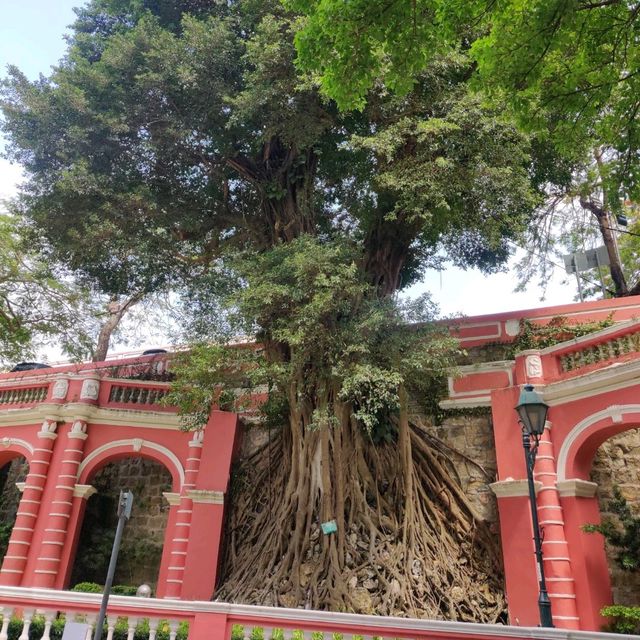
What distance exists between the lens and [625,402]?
774 centimetres

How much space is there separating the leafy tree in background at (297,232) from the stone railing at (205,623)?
9.00 ft

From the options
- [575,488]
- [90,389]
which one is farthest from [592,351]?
[90,389]

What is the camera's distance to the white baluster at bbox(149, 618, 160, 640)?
16.8 feet

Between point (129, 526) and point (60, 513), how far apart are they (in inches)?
86.0

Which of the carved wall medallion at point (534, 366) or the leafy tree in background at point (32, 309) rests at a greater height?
the leafy tree in background at point (32, 309)

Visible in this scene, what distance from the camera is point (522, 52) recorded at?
494 cm

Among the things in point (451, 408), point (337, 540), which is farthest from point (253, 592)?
point (451, 408)

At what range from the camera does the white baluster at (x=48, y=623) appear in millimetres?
5279

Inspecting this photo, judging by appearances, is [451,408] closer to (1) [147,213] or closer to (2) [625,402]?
(2) [625,402]

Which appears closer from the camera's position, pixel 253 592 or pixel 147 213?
pixel 253 592

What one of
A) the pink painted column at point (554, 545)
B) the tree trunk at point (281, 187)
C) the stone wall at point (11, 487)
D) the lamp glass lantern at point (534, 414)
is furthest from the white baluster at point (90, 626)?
the stone wall at point (11, 487)

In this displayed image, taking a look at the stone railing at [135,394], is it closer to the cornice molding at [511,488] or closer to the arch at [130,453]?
the arch at [130,453]

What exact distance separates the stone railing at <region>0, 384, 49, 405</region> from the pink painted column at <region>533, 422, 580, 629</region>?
916 centimetres

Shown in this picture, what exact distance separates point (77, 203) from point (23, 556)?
6.26 meters
